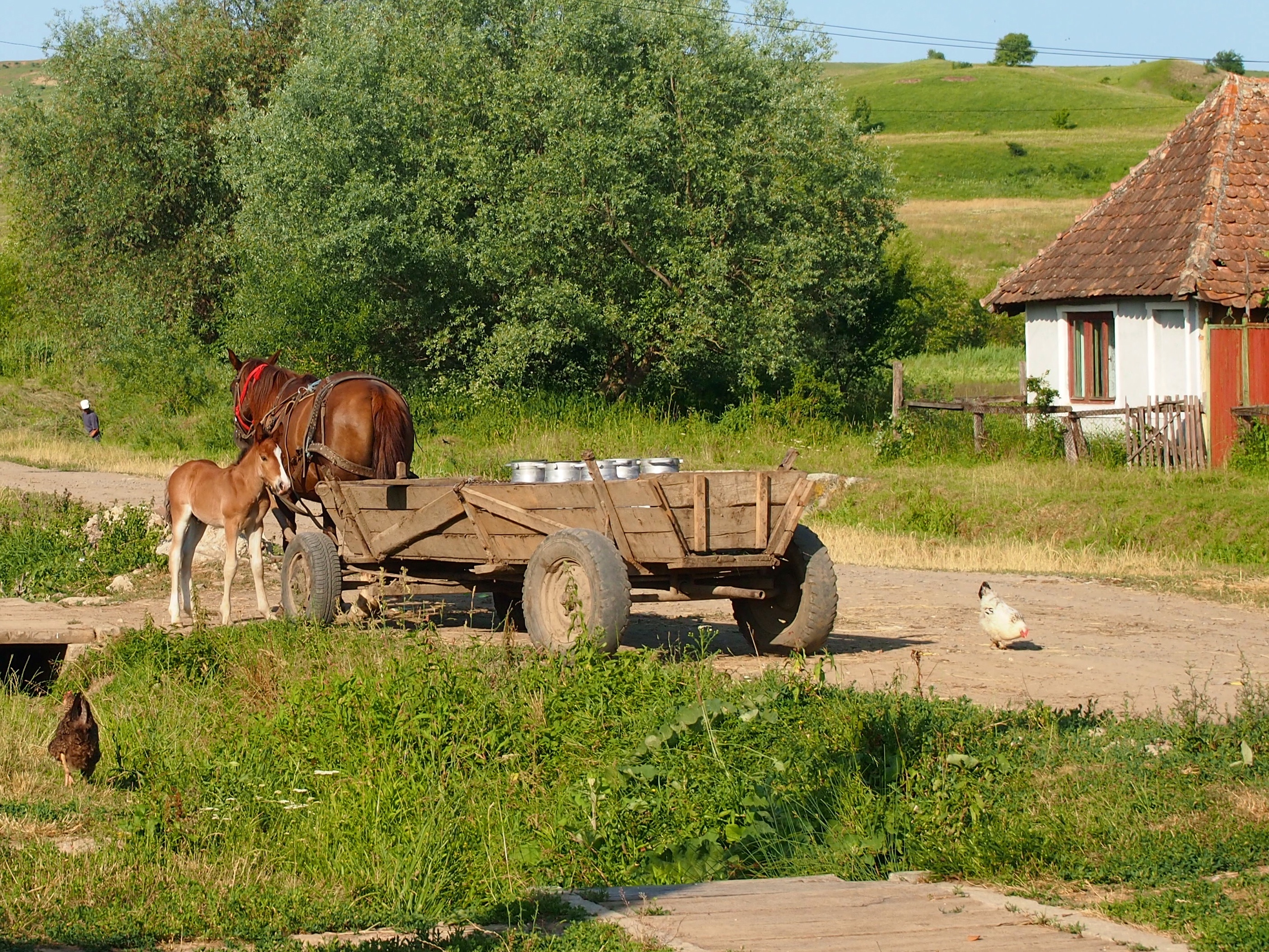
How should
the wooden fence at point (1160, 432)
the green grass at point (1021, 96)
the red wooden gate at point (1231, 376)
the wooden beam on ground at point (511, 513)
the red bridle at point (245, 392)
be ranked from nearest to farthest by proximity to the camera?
the wooden beam on ground at point (511, 513), the red bridle at point (245, 392), the wooden fence at point (1160, 432), the red wooden gate at point (1231, 376), the green grass at point (1021, 96)

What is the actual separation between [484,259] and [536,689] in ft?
63.6

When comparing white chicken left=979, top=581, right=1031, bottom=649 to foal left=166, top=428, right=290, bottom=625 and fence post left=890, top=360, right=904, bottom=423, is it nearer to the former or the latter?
foal left=166, top=428, right=290, bottom=625

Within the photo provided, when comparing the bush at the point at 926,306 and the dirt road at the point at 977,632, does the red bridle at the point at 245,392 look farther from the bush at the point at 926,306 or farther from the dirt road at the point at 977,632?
the bush at the point at 926,306

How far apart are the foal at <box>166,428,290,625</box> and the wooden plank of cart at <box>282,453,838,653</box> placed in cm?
66

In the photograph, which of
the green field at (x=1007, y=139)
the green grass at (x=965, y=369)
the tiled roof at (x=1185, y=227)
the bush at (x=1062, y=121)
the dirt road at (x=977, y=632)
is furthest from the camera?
the bush at (x=1062, y=121)

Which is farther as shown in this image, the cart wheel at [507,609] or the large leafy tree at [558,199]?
the large leafy tree at [558,199]

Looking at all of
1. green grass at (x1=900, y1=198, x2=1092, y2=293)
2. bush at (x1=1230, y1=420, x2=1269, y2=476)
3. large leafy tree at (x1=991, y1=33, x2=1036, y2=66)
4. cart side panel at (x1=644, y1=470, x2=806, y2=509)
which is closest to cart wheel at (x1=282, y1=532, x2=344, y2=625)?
cart side panel at (x1=644, y1=470, x2=806, y2=509)

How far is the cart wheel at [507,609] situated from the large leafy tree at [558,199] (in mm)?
14764

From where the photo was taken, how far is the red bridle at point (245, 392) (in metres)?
13.2

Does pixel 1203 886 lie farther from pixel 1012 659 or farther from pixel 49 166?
pixel 49 166

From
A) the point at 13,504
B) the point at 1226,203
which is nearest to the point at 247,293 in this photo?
the point at 13,504

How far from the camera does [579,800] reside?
6777mm

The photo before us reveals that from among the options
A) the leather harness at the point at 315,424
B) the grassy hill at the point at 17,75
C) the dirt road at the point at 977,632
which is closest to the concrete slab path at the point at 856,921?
the dirt road at the point at 977,632

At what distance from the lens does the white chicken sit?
1008 cm
